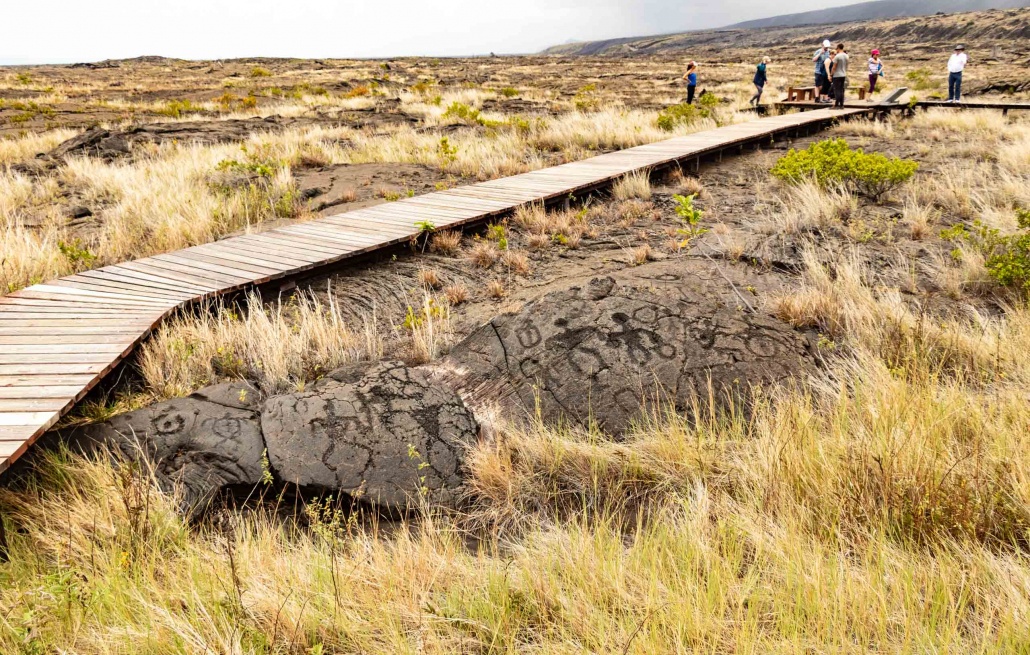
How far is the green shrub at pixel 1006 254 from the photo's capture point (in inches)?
203

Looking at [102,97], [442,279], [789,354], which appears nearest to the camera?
[789,354]

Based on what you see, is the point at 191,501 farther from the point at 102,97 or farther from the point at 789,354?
the point at 102,97

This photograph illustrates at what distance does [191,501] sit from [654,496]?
2418 millimetres

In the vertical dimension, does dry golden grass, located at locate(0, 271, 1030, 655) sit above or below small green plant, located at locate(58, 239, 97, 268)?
below

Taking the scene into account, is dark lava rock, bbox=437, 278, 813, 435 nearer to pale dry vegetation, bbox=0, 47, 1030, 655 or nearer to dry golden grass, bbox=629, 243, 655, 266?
pale dry vegetation, bbox=0, 47, 1030, 655

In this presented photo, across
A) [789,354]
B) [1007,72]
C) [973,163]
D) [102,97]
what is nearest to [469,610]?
[789,354]

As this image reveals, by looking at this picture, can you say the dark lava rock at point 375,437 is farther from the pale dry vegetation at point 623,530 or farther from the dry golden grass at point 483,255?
the dry golden grass at point 483,255

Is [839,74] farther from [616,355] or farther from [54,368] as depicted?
[54,368]

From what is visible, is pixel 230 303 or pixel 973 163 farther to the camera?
pixel 973 163

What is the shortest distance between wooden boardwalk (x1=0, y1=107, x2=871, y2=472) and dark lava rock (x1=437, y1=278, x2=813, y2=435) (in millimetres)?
2268

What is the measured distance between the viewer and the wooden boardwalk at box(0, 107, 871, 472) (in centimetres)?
367

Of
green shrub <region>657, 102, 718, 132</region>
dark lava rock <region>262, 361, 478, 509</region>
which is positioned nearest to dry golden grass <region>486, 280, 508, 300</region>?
dark lava rock <region>262, 361, 478, 509</region>

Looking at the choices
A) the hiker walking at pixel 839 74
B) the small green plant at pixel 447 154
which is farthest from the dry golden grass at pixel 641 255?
the hiker walking at pixel 839 74

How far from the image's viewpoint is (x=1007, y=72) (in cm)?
3031
